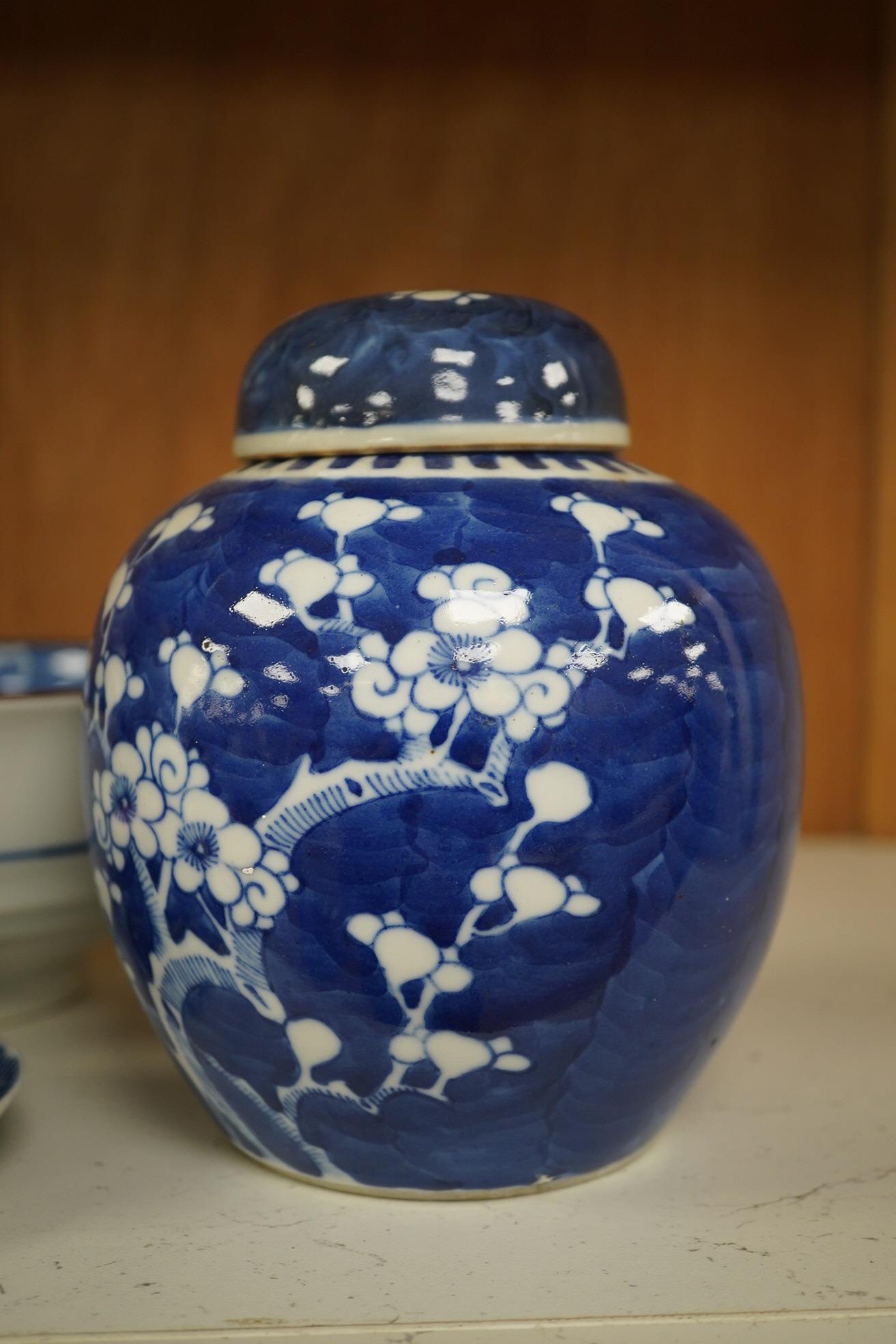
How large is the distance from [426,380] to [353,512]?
0.06 m

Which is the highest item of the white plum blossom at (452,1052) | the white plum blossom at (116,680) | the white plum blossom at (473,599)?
the white plum blossom at (473,599)

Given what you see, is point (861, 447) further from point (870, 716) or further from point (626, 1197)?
point (626, 1197)

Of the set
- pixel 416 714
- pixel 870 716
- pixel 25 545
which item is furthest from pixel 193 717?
pixel 870 716

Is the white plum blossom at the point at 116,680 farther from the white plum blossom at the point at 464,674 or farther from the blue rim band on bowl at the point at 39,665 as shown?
the blue rim band on bowl at the point at 39,665

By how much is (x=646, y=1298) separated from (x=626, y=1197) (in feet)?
0.28

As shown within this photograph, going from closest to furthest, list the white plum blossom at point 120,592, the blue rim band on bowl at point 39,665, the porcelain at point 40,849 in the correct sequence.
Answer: the white plum blossom at point 120,592, the porcelain at point 40,849, the blue rim band on bowl at point 39,665

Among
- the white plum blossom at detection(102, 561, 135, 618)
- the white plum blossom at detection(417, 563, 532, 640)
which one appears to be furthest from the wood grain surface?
the white plum blossom at detection(417, 563, 532, 640)

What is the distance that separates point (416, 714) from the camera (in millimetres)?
471

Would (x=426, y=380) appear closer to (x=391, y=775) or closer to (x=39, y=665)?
(x=391, y=775)

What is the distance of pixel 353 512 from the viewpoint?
1.65 feet

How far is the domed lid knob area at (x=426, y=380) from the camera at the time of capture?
526 mm

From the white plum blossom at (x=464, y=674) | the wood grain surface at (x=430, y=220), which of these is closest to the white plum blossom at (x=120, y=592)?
the white plum blossom at (x=464, y=674)

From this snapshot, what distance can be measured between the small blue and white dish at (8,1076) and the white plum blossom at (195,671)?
0.18 meters

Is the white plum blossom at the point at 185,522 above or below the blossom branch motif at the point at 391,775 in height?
above
